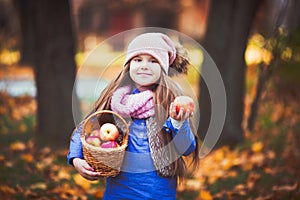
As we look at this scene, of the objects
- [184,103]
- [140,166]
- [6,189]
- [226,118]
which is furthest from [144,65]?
[226,118]

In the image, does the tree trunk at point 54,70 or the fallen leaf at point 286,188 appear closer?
the fallen leaf at point 286,188

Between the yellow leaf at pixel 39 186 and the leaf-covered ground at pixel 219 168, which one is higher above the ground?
the yellow leaf at pixel 39 186

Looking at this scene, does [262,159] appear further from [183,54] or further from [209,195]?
[183,54]

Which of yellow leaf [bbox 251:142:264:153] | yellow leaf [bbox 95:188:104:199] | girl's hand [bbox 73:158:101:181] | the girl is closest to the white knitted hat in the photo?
the girl

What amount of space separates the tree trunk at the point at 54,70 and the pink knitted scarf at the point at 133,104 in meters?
3.58

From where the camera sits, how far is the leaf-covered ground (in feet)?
16.0

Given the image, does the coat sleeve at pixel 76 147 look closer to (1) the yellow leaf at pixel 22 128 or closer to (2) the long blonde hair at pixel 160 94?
(2) the long blonde hair at pixel 160 94

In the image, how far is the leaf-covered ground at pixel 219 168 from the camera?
4871mm

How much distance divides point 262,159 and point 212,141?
3.22 meters

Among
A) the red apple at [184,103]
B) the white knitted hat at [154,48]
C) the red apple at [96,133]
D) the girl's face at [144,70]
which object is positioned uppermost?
the white knitted hat at [154,48]

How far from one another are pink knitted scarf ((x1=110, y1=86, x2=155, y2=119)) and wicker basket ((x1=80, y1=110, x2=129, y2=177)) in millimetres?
50

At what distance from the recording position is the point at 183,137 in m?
2.94

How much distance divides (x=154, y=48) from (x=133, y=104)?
1.05ft

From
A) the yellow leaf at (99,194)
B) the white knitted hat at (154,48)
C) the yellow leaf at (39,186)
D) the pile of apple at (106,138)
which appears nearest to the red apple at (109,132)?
the pile of apple at (106,138)
